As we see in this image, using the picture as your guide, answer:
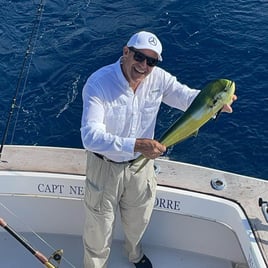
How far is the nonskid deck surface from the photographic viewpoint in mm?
4945

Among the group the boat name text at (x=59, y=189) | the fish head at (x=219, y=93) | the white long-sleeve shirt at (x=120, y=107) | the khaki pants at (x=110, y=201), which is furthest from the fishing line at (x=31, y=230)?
the fish head at (x=219, y=93)

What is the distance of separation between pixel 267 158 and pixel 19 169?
412 cm

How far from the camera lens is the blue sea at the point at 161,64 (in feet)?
26.1

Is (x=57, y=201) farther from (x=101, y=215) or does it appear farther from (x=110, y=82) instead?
(x=110, y=82)

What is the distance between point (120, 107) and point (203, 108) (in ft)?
1.85

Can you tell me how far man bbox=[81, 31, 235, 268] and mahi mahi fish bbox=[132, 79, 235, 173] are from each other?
0.14 meters

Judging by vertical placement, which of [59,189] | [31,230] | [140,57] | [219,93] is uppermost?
[140,57]

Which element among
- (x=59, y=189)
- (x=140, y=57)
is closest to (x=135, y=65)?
(x=140, y=57)

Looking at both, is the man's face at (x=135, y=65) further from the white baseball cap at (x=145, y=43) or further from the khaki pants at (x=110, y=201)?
the khaki pants at (x=110, y=201)

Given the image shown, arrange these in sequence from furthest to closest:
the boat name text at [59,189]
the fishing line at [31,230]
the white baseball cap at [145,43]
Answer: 1. the fishing line at [31,230]
2. the boat name text at [59,189]
3. the white baseball cap at [145,43]

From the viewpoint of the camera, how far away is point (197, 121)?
3662mm

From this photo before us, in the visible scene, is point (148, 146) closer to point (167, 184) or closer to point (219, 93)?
point (219, 93)

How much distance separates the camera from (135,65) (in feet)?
12.0

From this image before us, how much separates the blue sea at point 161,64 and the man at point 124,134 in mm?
3462
